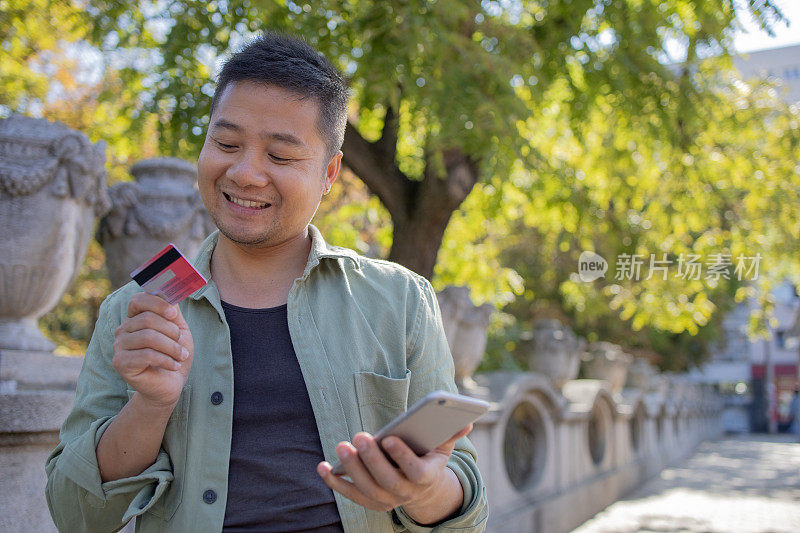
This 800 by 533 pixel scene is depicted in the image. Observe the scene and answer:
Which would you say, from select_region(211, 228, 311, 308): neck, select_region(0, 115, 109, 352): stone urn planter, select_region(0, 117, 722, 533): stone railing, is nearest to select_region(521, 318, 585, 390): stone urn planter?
select_region(0, 117, 722, 533): stone railing

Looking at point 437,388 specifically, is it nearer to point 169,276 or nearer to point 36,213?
point 169,276

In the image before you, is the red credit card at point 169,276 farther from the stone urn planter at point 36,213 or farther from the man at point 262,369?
the stone urn planter at point 36,213

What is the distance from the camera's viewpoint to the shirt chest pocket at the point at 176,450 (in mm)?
1692

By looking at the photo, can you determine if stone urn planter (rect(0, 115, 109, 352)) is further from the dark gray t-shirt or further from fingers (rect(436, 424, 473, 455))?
fingers (rect(436, 424, 473, 455))

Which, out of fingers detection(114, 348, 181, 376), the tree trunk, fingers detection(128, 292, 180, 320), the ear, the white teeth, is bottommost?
fingers detection(114, 348, 181, 376)

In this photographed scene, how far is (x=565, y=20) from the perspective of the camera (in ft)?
27.4

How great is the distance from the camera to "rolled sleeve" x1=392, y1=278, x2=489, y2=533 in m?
1.73

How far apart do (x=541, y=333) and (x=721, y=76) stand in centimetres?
397

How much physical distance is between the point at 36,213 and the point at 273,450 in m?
2.37

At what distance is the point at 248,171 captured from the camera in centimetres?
173

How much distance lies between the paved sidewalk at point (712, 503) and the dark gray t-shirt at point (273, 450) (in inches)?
305

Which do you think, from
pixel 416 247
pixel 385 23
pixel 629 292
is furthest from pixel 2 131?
pixel 629 292

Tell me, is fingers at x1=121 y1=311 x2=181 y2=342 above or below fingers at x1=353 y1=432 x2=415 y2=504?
above

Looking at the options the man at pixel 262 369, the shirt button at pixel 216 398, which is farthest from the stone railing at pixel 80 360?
the shirt button at pixel 216 398
